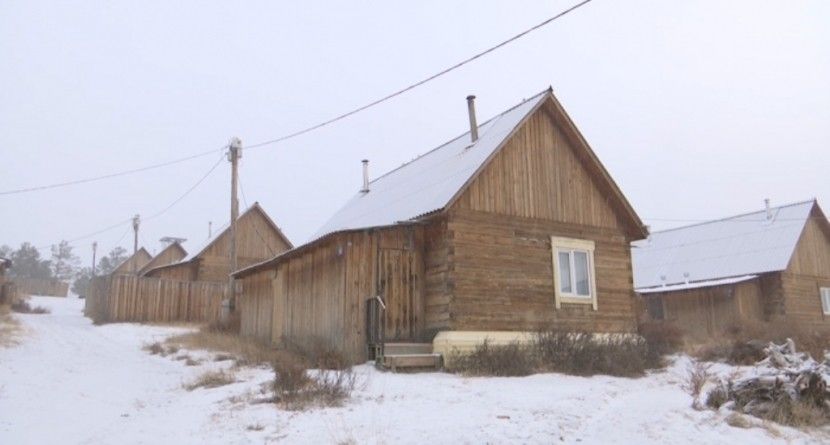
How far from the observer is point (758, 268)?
30.5 metres

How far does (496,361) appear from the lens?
1384 cm

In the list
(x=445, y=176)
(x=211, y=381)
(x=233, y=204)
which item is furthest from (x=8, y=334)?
(x=445, y=176)

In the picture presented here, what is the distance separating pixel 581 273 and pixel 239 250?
23.3 meters

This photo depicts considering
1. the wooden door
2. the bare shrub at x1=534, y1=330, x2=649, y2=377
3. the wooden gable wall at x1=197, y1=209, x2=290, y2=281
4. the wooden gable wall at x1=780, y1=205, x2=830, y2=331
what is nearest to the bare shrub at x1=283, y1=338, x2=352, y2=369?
the wooden door

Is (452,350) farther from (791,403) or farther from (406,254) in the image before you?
(791,403)

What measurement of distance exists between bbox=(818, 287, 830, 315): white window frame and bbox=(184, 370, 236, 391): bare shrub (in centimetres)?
2904

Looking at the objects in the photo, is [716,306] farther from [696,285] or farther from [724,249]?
[724,249]

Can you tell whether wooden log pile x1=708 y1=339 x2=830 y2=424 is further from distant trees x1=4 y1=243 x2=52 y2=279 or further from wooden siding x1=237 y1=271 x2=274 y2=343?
distant trees x1=4 y1=243 x2=52 y2=279

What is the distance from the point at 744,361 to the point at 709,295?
1386 cm

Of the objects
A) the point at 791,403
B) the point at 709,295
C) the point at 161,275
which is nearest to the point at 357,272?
the point at 791,403

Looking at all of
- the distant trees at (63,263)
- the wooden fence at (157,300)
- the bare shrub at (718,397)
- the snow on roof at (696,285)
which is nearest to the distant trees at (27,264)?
the distant trees at (63,263)

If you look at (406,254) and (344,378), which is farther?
(406,254)

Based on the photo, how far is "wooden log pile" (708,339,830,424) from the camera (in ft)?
33.6

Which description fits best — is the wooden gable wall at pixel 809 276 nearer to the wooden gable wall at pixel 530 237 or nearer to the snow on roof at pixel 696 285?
the snow on roof at pixel 696 285
